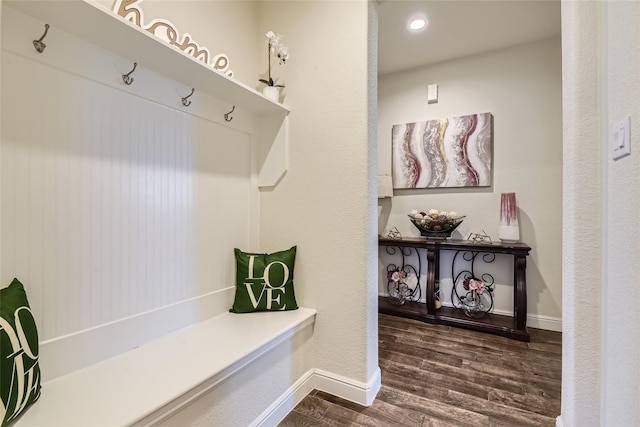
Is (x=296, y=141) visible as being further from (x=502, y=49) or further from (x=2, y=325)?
(x=502, y=49)

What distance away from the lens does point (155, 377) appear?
1.06 m

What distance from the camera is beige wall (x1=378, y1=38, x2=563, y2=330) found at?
2.53 meters

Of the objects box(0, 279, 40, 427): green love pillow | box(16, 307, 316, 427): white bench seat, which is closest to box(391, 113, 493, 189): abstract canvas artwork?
box(16, 307, 316, 427): white bench seat

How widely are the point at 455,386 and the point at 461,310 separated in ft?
4.07

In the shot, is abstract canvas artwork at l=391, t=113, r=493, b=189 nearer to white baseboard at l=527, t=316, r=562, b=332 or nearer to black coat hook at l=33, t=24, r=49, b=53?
white baseboard at l=527, t=316, r=562, b=332

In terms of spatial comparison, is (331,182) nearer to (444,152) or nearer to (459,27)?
(444,152)

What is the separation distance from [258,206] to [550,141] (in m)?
2.60

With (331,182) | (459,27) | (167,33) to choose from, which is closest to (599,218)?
(331,182)

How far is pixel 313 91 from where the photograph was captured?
1.74 metres

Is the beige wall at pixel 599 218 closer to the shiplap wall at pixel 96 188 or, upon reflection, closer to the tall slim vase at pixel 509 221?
the tall slim vase at pixel 509 221

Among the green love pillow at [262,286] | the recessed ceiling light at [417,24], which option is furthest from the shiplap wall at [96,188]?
the recessed ceiling light at [417,24]

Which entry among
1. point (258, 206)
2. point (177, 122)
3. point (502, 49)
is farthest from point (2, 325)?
point (502, 49)

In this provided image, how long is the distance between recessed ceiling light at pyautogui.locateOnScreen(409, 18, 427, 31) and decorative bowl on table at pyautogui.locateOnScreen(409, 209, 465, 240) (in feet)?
5.38

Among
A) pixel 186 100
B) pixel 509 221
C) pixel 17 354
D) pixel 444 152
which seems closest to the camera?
pixel 17 354
